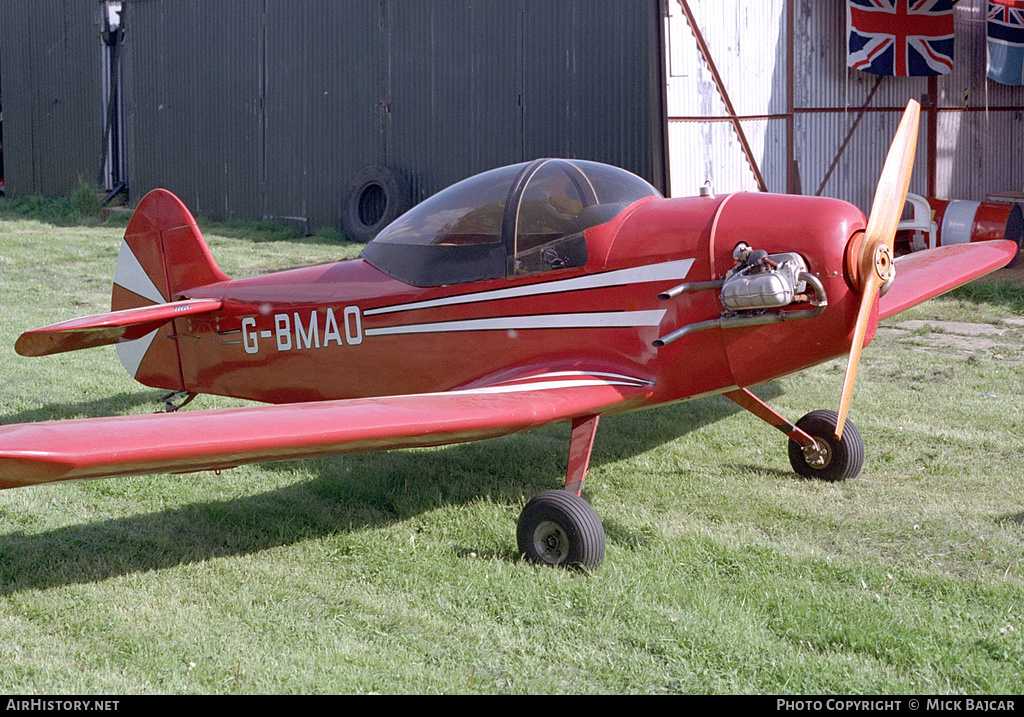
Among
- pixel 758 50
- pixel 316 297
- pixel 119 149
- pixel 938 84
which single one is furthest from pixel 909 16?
pixel 119 149

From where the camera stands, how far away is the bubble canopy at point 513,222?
4.95m

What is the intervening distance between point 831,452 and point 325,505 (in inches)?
117

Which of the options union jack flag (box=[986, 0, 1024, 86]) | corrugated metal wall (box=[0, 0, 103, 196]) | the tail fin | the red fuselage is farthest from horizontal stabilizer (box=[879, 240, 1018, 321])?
corrugated metal wall (box=[0, 0, 103, 196])

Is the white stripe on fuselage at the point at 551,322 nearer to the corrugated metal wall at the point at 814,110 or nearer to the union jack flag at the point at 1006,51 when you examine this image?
the corrugated metal wall at the point at 814,110

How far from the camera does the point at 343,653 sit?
138 inches

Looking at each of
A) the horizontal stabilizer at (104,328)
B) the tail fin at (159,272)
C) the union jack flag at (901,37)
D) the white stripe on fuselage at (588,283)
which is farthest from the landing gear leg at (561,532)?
the union jack flag at (901,37)

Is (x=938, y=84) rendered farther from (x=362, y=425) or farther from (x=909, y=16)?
(x=362, y=425)

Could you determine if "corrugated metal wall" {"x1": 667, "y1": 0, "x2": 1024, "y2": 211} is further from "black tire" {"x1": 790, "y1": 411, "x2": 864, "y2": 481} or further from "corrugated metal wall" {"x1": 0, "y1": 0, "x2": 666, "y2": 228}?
"black tire" {"x1": 790, "y1": 411, "x2": 864, "y2": 481}

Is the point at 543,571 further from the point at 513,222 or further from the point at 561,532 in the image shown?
the point at 513,222

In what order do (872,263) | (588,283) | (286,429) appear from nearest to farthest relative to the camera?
(286,429)
(872,263)
(588,283)

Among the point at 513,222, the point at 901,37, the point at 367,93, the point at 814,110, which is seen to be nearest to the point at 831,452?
the point at 513,222

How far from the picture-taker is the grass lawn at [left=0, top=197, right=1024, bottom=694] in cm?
339

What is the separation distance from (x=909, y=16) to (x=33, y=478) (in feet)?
48.0

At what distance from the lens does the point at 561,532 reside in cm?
430
